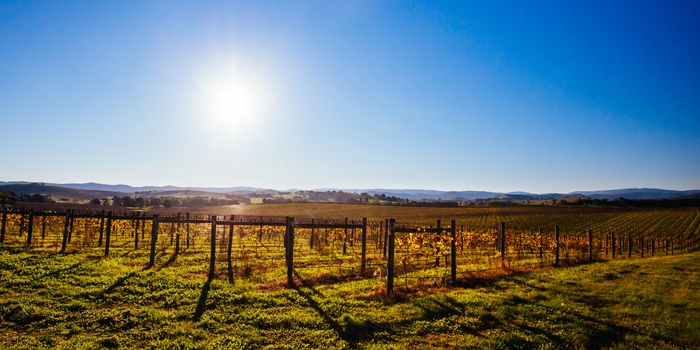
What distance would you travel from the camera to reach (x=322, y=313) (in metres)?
9.53

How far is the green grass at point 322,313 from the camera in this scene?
7.79 meters

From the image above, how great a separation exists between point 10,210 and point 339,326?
26.0 meters

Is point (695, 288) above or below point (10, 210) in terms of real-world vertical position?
below

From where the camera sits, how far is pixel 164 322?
855 centimetres

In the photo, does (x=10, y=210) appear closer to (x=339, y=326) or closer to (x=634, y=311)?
(x=339, y=326)

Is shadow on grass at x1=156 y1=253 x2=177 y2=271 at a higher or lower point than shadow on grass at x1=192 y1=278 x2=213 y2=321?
lower

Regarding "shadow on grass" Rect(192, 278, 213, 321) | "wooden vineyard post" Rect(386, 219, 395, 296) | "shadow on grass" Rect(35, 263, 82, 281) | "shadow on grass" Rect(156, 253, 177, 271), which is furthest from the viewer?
"shadow on grass" Rect(156, 253, 177, 271)

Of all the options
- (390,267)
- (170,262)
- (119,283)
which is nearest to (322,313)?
(390,267)

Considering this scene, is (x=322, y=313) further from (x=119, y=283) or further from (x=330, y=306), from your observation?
(x=119, y=283)

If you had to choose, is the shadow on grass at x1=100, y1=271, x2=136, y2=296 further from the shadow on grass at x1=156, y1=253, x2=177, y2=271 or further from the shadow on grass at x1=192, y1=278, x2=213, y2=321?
the shadow on grass at x1=192, y1=278, x2=213, y2=321

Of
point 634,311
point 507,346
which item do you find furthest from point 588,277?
point 507,346

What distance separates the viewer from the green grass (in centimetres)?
779

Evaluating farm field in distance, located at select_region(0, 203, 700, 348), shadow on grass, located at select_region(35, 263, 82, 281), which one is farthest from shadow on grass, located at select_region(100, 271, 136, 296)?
shadow on grass, located at select_region(35, 263, 82, 281)

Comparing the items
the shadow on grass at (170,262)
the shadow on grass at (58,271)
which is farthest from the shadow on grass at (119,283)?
the shadow on grass at (58,271)
